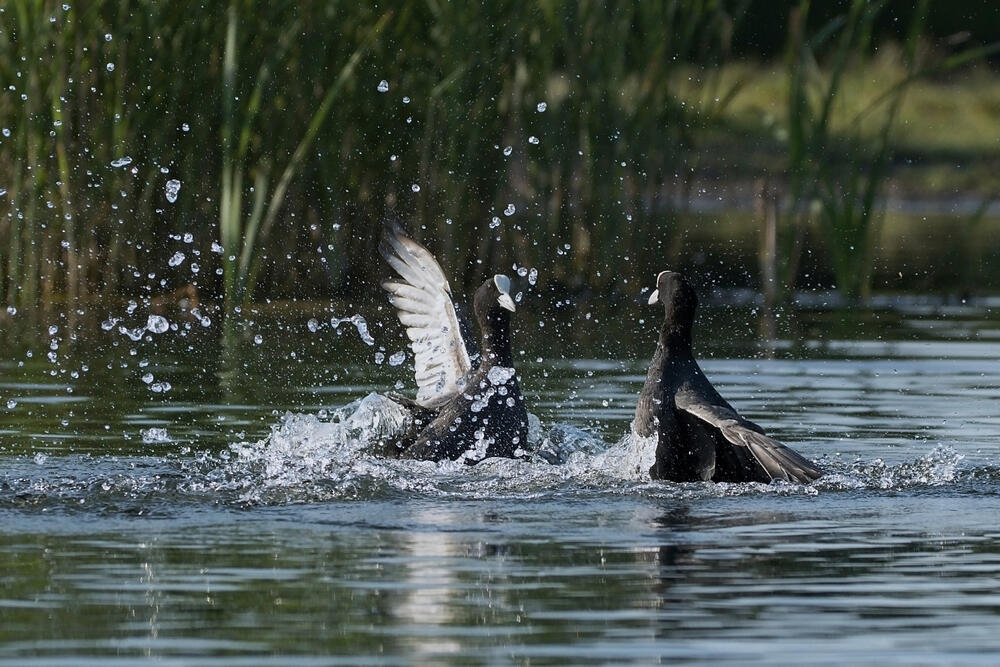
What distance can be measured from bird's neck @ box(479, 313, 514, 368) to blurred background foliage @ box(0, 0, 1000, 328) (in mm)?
3109

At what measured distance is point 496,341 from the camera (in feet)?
26.8

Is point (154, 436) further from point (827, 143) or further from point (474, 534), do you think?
point (827, 143)

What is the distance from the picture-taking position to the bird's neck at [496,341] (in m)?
8.12

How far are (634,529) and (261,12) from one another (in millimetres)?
6553

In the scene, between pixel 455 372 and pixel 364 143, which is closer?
pixel 455 372

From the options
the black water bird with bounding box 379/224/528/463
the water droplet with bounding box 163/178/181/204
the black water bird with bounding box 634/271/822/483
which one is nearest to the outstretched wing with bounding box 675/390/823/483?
the black water bird with bounding box 634/271/822/483

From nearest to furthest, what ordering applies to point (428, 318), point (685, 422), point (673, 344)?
point (685, 422) → point (673, 344) → point (428, 318)

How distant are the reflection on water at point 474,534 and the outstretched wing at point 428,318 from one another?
0.46m

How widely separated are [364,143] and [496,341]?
4.82 m

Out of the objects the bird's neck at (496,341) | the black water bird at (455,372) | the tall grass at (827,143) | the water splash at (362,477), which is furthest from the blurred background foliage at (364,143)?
the water splash at (362,477)

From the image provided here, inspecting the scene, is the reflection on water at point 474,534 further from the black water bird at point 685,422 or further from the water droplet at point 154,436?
the black water bird at point 685,422

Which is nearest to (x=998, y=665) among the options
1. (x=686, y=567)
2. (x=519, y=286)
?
(x=686, y=567)

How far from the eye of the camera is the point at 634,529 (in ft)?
20.5

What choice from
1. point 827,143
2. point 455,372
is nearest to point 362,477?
point 455,372
